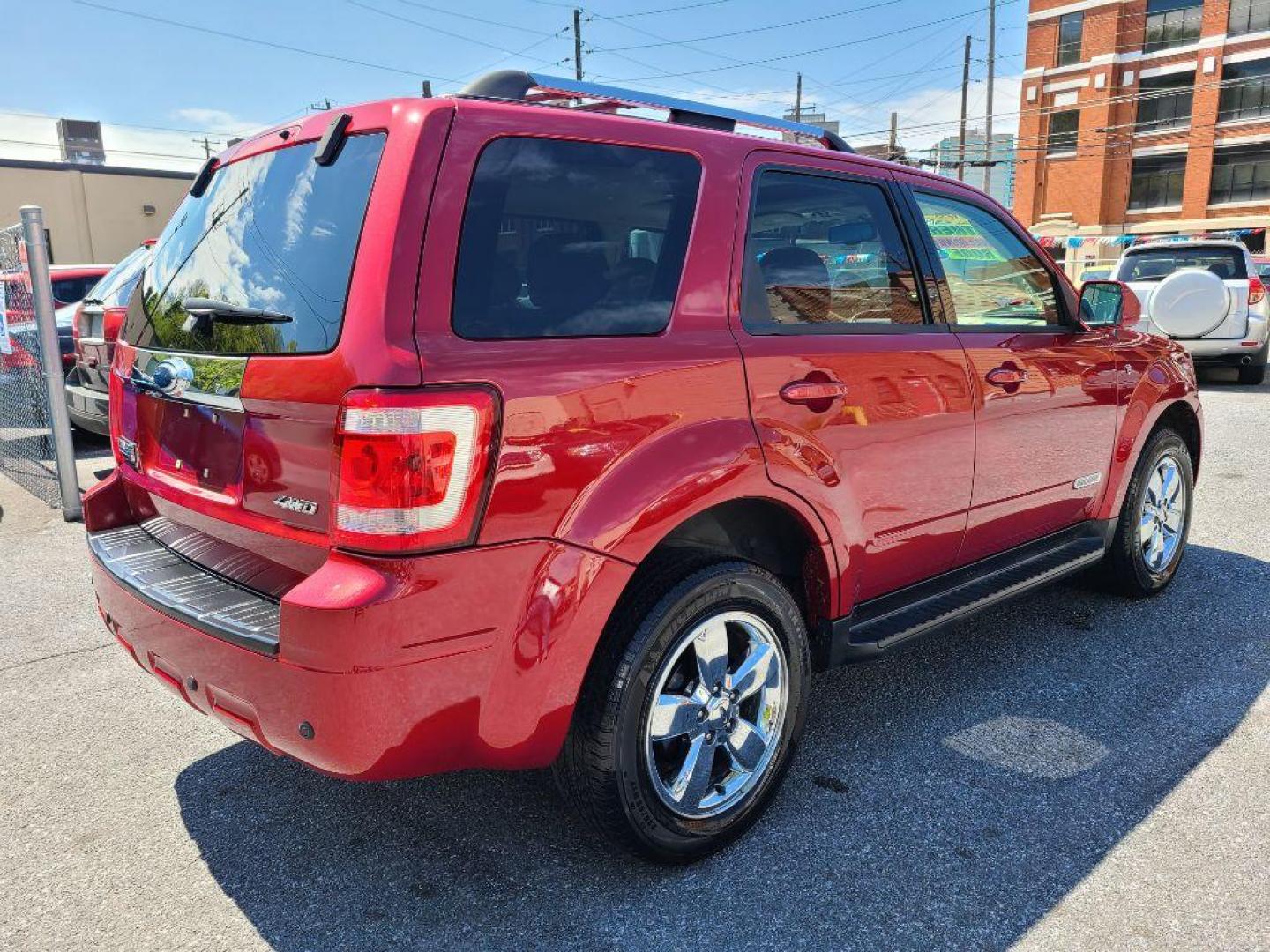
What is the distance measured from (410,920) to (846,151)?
2622 mm

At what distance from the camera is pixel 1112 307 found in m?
4.14

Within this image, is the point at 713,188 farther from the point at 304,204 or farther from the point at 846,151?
the point at 304,204

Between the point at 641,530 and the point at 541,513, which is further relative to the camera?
the point at 641,530

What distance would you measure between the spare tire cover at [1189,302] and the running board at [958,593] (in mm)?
3903

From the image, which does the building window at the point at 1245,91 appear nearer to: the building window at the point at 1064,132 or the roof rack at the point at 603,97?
the building window at the point at 1064,132

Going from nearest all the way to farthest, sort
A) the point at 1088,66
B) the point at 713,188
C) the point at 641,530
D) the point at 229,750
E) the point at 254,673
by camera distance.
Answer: the point at 254,673 < the point at 641,530 < the point at 713,188 < the point at 229,750 < the point at 1088,66

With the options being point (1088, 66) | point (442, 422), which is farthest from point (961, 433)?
point (1088, 66)

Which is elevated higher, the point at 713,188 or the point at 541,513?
the point at 713,188

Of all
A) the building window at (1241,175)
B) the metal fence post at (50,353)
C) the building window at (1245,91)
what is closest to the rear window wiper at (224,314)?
the metal fence post at (50,353)

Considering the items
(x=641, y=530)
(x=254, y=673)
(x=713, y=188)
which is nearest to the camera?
(x=254, y=673)

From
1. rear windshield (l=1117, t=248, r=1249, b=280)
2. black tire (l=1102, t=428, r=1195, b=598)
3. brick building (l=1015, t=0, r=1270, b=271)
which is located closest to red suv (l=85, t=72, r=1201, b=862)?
black tire (l=1102, t=428, r=1195, b=598)

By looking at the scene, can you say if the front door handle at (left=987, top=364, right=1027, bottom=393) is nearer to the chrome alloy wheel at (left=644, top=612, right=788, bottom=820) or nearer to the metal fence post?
the chrome alloy wheel at (left=644, top=612, right=788, bottom=820)

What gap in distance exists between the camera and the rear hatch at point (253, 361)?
6.82ft

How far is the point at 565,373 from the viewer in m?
2.13
